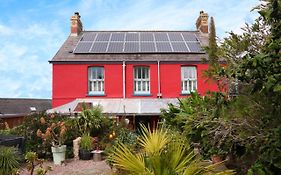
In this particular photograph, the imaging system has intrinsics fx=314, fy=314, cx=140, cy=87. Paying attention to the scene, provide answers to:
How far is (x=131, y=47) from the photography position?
23.5 metres

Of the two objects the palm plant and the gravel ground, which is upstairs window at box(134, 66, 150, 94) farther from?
the palm plant

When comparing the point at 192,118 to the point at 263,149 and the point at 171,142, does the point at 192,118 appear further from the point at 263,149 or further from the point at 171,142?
the point at 263,149

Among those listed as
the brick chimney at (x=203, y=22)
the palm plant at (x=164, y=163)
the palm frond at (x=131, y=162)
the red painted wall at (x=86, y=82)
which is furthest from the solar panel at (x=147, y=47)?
the palm frond at (x=131, y=162)

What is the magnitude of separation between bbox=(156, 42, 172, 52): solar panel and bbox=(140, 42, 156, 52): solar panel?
0.39 metres

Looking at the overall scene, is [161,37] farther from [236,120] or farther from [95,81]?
[236,120]

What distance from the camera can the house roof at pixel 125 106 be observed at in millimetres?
19109

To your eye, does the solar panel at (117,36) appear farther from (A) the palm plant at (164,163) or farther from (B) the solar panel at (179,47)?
(A) the palm plant at (164,163)

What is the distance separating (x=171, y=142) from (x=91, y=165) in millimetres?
8598

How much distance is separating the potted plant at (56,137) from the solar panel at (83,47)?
26.2ft

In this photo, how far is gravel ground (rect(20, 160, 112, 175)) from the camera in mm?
11928

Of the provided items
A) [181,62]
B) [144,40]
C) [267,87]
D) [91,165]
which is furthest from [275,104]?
[144,40]

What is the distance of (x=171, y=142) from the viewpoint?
223 inches

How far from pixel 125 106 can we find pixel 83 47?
6.12 m

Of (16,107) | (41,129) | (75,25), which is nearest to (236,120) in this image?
(41,129)
